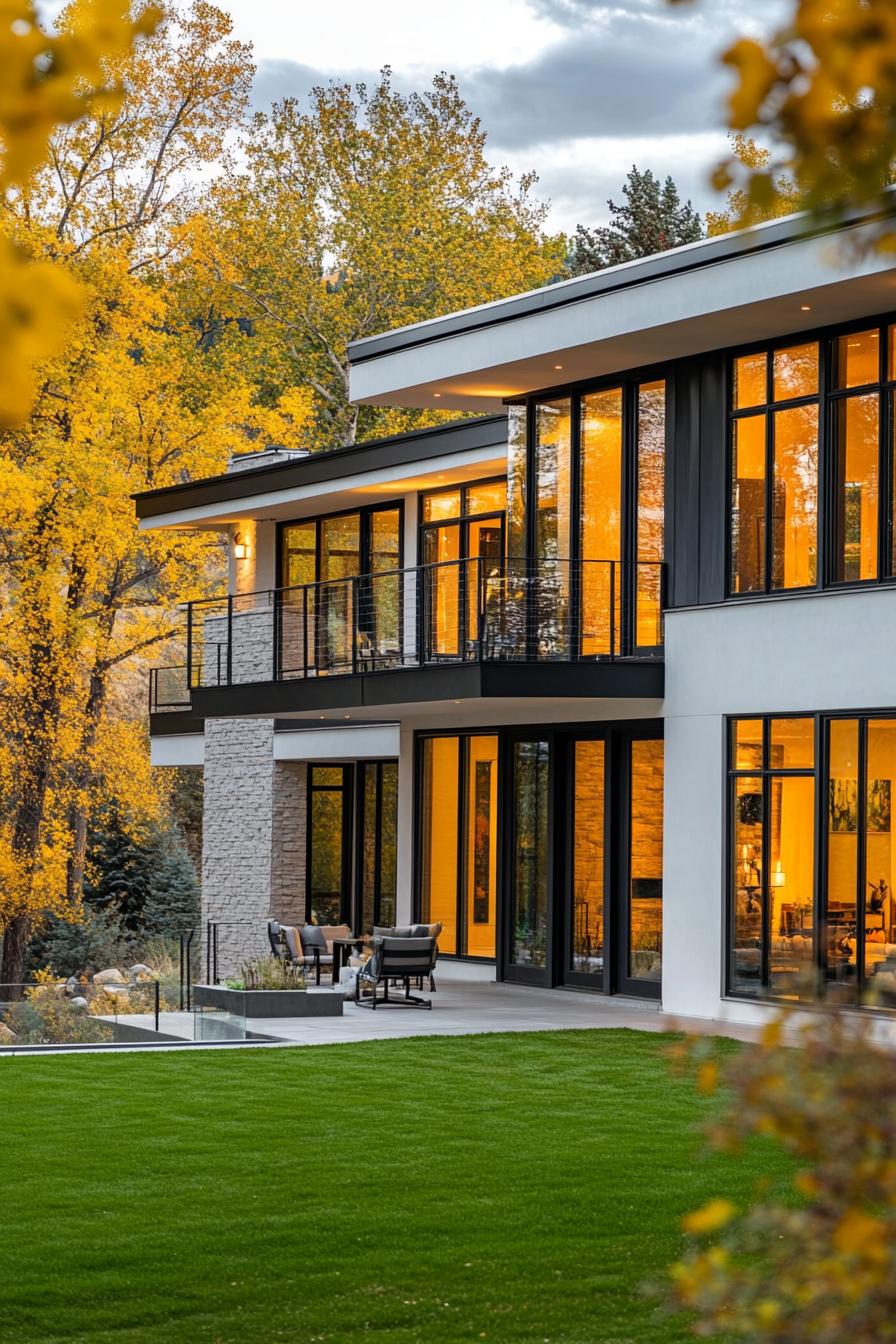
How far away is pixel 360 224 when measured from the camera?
152ft

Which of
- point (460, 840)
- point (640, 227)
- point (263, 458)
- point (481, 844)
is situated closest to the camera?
Answer: point (481, 844)

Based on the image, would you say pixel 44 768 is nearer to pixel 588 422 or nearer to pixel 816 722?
pixel 588 422

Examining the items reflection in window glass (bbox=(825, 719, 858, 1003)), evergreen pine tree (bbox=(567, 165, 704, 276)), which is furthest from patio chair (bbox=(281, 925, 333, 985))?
evergreen pine tree (bbox=(567, 165, 704, 276))

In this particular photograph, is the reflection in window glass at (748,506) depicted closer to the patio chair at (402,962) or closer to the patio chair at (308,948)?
the patio chair at (402,962)

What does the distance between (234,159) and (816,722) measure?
3294cm

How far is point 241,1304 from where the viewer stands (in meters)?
7.70

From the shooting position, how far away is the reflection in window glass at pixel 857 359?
16.9m

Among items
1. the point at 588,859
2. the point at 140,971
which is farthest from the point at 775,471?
the point at 140,971

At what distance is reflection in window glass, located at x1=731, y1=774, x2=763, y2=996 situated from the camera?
17.8 m

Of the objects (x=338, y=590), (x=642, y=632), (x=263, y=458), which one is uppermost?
(x=263, y=458)

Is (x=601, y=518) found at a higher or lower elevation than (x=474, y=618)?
higher

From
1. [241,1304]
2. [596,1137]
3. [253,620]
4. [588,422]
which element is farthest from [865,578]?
[253,620]

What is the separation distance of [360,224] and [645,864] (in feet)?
98.0

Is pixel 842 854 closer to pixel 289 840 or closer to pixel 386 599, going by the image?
pixel 386 599
